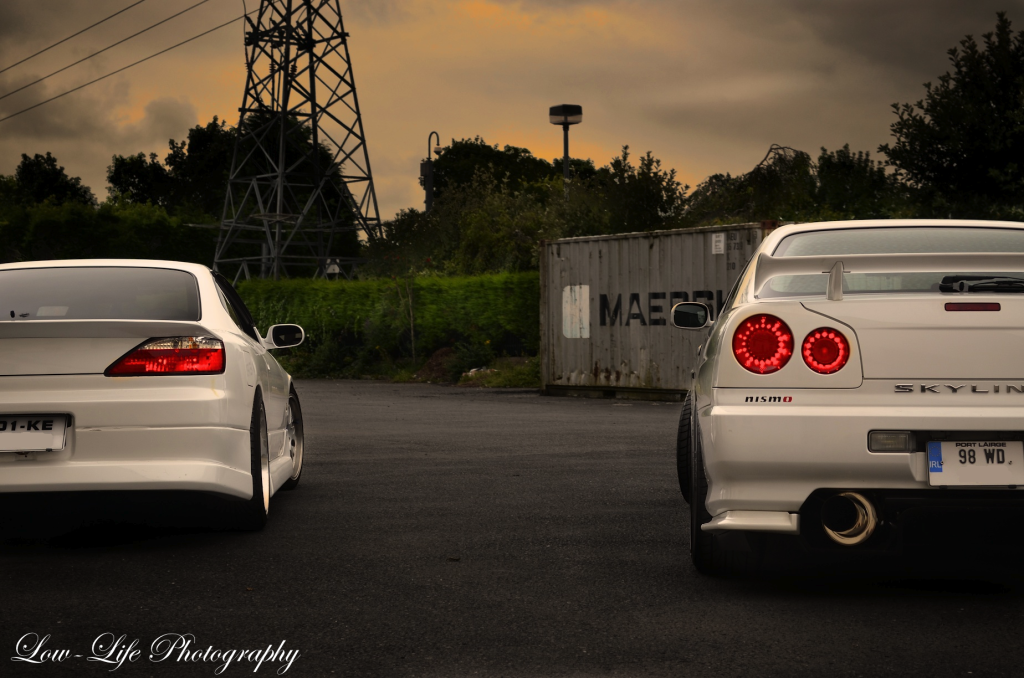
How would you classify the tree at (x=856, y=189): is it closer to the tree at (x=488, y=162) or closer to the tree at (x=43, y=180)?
the tree at (x=488, y=162)

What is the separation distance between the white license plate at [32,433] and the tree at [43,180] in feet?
288

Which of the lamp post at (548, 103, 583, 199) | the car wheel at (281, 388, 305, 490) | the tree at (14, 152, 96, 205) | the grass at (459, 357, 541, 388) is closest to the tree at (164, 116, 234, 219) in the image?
the tree at (14, 152, 96, 205)

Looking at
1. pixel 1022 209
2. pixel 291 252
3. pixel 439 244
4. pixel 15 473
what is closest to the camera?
Result: pixel 15 473

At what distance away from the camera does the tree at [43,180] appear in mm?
88062

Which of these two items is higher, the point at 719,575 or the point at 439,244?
the point at 439,244

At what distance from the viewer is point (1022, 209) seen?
22.9m

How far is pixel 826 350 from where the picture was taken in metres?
4.39

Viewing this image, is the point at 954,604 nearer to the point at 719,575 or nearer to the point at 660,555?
the point at 719,575

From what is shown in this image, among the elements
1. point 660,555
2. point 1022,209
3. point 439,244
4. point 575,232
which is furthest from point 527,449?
point 439,244

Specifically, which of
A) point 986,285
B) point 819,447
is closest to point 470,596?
point 819,447

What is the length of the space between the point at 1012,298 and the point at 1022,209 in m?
20.4

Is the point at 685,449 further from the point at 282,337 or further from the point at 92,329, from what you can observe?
the point at 92,329

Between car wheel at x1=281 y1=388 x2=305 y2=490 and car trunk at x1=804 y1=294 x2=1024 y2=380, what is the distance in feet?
13.9

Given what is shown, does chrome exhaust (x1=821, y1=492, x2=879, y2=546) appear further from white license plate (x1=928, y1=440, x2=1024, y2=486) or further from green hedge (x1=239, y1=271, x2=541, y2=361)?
green hedge (x1=239, y1=271, x2=541, y2=361)
